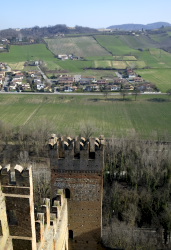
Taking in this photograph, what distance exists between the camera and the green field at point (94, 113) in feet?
242

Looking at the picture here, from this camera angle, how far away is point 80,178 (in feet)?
62.4

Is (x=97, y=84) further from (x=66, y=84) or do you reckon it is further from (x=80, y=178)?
(x=80, y=178)

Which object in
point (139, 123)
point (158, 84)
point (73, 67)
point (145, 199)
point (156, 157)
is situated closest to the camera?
point (145, 199)

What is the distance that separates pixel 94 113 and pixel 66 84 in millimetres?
45882

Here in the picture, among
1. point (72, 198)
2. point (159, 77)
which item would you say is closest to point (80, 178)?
point (72, 198)

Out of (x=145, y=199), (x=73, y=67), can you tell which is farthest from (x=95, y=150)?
(x=73, y=67)

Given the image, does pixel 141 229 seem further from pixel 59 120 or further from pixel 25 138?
pixel 59 120

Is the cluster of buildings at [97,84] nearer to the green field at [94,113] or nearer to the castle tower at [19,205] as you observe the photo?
the green field at [94,113]

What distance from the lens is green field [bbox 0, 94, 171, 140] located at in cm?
7362

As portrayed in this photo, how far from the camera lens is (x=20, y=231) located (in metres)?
12.0

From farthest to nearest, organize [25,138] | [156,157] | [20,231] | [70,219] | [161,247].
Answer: [25,138] < [156,157] < [161,247] < [70,219] < [20,231]

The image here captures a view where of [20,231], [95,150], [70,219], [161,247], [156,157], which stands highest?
[95,150]

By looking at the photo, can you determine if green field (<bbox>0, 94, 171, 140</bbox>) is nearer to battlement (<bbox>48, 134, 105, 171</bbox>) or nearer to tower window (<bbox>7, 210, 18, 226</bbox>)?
battlement (<bbox>48, 134, 105, 171</bbox>)

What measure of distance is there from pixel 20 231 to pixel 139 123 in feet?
228
